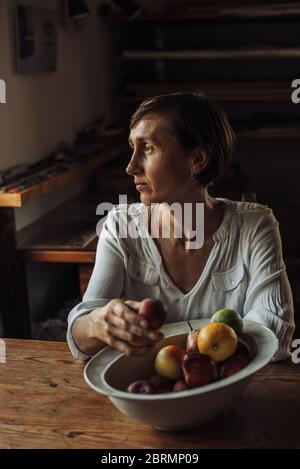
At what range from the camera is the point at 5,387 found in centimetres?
140

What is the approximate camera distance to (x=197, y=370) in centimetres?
112

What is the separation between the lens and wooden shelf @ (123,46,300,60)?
354 centimetres

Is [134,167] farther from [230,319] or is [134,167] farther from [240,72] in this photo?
[240,72]

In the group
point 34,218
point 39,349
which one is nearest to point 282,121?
point 34,218

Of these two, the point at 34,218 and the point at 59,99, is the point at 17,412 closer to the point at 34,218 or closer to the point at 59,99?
the point at 34,218

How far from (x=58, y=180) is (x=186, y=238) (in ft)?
3.71

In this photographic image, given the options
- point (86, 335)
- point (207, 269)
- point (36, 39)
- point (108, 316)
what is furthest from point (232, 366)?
point (36, 39)

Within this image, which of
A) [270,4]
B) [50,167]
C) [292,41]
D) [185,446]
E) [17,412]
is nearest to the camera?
[185,446]

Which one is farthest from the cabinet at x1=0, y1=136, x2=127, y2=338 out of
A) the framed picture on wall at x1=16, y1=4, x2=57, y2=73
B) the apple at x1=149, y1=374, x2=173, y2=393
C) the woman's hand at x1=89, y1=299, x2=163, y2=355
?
the apple at x1=149, y1=374, x2=173, y2=393

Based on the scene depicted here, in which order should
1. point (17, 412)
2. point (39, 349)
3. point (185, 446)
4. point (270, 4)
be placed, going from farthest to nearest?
1. point (270, 4)
2. point (39, 349)
3. point (17, 412)
4. point (185, 446)

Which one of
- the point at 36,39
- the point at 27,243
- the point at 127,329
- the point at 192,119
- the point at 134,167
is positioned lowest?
the point at 27,243

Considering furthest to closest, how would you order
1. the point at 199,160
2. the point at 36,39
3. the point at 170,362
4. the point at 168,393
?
the point at 36,39, the point at 199,160, the point at 170,362, the point at 168,393

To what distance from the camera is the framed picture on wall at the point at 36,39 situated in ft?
8.67

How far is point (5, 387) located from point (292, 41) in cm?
328
